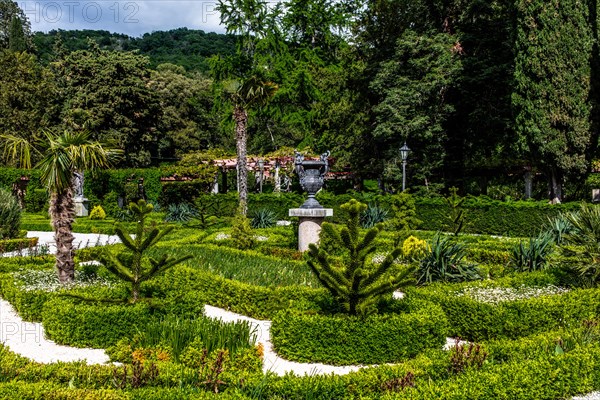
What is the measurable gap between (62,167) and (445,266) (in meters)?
6.65

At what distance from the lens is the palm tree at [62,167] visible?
29.0 ft

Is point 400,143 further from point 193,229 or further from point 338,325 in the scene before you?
point 338,325

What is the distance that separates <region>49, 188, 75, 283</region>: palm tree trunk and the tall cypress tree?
1761 cm

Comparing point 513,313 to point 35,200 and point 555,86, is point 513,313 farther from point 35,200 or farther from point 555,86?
point 35,200

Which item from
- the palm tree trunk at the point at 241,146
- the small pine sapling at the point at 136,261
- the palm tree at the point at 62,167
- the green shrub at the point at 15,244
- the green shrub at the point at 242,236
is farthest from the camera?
the palm tree trunk at the point at 241,146

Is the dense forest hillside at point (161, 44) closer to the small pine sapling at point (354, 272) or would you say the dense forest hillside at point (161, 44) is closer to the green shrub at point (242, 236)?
the green shrub at point (242, 236)

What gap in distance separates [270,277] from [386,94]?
20275 millimetres

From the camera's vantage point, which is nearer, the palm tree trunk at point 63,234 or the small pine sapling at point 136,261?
the small pine sapling at point 136,261

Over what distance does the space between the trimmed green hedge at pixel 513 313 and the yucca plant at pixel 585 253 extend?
87 cm

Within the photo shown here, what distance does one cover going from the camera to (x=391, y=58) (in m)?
27.8

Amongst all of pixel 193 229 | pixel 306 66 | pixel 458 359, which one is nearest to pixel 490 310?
pixel 458 359

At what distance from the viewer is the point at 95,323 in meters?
6.94

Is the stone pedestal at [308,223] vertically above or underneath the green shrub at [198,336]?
above

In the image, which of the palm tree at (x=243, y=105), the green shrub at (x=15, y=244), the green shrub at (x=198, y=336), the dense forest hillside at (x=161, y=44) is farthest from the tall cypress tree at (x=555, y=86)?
the dense forest hillside at (x=161, y=44)
